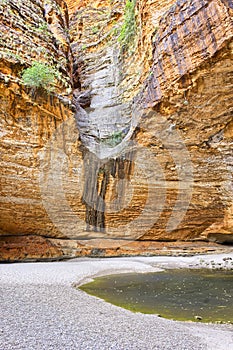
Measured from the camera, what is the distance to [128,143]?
11469mm

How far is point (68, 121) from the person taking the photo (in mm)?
11039

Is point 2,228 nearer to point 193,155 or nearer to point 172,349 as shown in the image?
point 193,155

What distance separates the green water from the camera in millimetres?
4190

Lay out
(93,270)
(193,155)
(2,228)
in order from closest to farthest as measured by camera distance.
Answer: (93,270)
(2,228)
(193,155)

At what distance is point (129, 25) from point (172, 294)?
515 inches

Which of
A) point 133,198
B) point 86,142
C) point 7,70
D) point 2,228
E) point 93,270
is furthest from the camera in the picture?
point 86,142

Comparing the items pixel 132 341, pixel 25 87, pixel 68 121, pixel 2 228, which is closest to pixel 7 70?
pixel 25 87

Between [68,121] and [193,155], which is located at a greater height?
[68,121]

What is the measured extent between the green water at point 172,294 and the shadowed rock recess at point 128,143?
4465 mm

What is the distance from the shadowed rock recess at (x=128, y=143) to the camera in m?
8.85

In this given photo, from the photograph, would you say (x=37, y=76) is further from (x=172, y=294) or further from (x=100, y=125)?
(x=172, y=294)

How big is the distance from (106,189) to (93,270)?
4.65 meters

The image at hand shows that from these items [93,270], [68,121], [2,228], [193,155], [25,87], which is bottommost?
[93,270]

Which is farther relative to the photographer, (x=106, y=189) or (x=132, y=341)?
(x=106, y=189)
